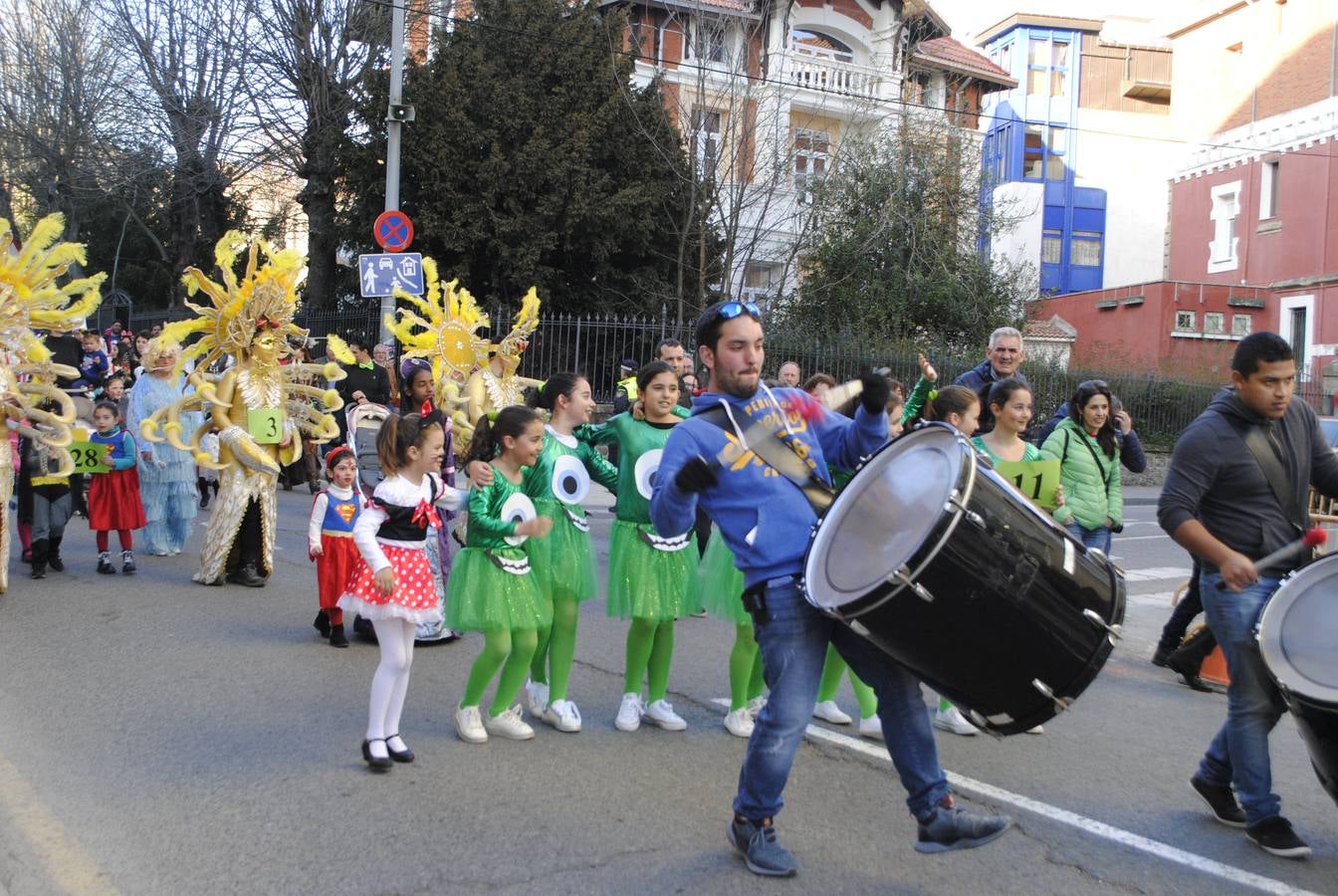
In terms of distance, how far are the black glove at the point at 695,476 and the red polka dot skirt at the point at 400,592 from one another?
1803mm

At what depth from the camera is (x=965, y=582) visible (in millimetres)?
3389

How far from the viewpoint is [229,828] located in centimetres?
435

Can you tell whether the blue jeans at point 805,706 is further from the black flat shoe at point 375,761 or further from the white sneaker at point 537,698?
the white sneaker at point 537,698

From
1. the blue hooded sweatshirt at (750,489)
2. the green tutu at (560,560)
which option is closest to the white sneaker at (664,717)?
the green tutu at (560,560)

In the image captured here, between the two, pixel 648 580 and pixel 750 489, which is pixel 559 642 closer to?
pixel 648 580

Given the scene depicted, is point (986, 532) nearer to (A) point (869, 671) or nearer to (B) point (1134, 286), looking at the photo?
(A) point (869, 671)

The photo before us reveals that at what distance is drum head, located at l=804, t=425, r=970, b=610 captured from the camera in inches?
135

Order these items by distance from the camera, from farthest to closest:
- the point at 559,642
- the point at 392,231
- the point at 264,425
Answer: the point at 392,231
the point at 264,425
the point at 559,642

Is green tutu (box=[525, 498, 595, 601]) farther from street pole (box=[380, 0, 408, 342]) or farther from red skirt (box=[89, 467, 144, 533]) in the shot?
street pole (box=[380, 0, 408, 342])

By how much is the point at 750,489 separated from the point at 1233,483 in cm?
181

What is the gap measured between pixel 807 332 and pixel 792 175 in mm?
3645

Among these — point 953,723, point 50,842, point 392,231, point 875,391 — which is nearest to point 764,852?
point 875,391

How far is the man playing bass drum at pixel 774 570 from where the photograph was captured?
3855mm

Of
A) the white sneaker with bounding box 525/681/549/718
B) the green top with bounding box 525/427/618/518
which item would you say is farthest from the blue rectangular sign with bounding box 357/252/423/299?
the white sneaker with bounding box 525/681/549/718
